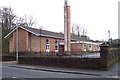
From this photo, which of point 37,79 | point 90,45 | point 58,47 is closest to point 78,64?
point 37,79

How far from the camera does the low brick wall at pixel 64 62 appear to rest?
2508 cm

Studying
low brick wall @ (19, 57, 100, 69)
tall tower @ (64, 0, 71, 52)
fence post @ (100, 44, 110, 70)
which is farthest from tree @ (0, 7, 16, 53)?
fence post @ (100, 44, 110, 70)

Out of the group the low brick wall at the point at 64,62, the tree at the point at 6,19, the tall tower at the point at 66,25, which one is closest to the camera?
the low brick wall at the point at 64,62

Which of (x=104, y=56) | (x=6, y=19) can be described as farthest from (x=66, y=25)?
(x=6, y=19)

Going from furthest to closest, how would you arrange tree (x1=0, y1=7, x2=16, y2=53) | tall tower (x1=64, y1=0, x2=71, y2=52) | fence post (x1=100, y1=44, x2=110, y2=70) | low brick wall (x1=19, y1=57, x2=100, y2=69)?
tree (x1=0, y1=7, x2=16, y2=53) < tall tower (x1=64, y1=0, x2=71, y2=52) < low brick wall (x1=19, y1=57, x2=100, y2=69) < fence post (x1=100, y1=44, x2=110, y2=70)

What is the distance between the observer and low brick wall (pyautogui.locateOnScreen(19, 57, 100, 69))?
987 inches

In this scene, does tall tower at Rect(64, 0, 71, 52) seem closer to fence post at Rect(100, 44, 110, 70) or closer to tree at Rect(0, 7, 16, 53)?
fence post at Rect(100, 44, 110, 70)

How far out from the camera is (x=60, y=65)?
27.8 m

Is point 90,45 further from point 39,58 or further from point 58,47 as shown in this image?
point 39,58

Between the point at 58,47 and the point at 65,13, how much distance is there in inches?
340

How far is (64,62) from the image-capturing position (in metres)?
27.5

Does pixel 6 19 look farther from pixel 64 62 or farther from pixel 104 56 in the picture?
pixel 104 56

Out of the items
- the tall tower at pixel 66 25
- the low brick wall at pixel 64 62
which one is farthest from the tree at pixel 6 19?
the low brick wall at pixel 64 62

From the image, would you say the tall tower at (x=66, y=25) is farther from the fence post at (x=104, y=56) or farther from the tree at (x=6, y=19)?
the tree at (x=6, y=19)
